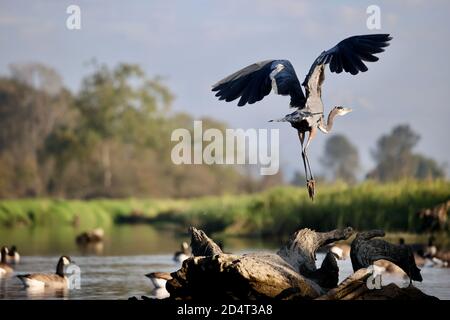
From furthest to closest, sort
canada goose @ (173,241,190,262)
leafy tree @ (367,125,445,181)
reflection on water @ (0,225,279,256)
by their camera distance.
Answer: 1. leafy tree @ (367,125,445,181)
2. reflection on water @ (0,225,279,256)
3. canada goose @ (173,241,190,262)

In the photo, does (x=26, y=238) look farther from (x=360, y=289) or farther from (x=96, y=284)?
(x=360, y=289)

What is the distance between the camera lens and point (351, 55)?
510 inches

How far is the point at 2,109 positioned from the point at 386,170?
69.7 ft

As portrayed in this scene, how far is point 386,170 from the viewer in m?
42.9

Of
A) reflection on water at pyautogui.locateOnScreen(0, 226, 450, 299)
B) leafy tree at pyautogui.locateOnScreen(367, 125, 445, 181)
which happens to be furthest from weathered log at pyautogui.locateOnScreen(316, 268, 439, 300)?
leafy tree at pyautogui.locateOnScreen(367, 125, 445, 181)

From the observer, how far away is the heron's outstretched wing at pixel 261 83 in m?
12.8

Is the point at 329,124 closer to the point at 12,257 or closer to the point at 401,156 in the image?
the point at 12,257

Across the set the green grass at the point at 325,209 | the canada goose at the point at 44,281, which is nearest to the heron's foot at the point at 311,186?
the canada goose at the point at 44,281

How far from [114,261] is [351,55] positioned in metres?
7.58

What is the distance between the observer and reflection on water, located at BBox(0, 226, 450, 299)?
1409cm

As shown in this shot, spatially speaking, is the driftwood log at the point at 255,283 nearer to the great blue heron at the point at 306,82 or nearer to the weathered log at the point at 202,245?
the weathered log at the point at 202,245

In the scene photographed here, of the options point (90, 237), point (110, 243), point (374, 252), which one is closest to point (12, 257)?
point (90, 237)

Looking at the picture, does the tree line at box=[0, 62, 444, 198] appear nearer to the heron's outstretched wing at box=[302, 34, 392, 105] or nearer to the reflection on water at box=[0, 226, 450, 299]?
the reflection on water at box=[0, 226, 450, 299]

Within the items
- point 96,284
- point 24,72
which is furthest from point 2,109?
point 96,284
